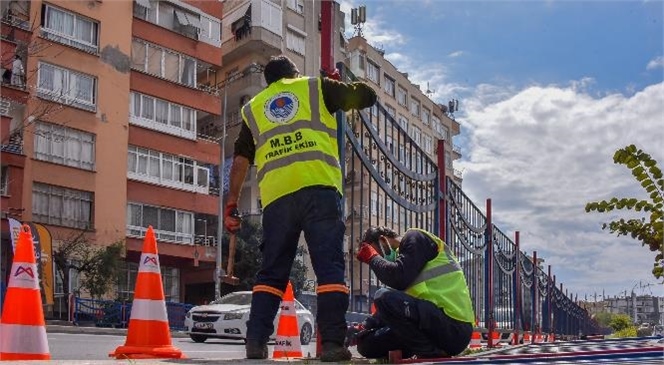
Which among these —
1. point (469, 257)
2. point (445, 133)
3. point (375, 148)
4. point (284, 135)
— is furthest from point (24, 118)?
point (445, 133)

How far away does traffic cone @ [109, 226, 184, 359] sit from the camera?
18.1 ft

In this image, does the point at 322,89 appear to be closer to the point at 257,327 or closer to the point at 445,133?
the point at 257,327

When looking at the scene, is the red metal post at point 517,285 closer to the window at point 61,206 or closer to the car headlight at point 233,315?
the car headlight at point 233,315

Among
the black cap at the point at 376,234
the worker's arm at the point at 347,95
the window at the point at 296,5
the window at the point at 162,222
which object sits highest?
the window at the point at 296,5

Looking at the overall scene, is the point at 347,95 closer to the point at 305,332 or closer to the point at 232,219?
the point at 232,219

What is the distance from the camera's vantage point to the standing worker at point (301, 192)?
15.4 ft

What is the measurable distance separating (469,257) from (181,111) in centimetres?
2597

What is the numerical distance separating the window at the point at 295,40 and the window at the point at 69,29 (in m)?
15.7

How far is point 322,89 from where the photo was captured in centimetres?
495

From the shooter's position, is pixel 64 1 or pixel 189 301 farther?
pixel 189 301

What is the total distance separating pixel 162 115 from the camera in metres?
35.3

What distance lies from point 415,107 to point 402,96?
271cm

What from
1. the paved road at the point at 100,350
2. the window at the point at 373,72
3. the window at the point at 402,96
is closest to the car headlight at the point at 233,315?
the paved road at the point at 100,350

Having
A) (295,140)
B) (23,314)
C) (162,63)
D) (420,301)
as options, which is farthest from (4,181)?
(420,301)
